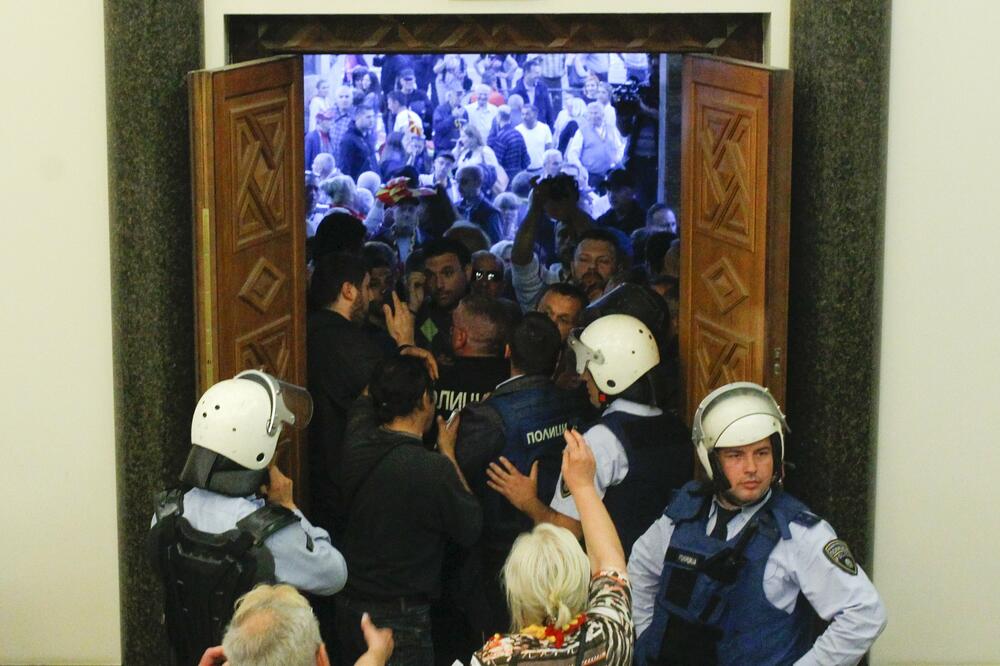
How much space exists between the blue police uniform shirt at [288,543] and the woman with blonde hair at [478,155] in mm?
5032

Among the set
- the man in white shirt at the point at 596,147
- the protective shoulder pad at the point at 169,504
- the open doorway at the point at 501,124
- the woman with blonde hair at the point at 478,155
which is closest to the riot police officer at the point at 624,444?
the protective shoulder pad at the point at 169,504

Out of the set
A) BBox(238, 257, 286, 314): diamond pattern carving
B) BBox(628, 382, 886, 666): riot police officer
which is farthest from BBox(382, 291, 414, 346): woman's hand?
BBox(628, 382, 886, 666): riot police officer

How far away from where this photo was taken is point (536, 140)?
9523mm

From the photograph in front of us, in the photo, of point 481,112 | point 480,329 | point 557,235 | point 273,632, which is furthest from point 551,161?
point 273,632

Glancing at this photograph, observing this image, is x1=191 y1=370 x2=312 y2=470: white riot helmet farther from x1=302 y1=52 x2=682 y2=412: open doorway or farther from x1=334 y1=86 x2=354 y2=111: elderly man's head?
x1=334 y1=86 x2=354 y2=111: elderly man's head

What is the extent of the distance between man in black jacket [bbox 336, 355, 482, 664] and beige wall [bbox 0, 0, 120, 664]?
113 centimetres

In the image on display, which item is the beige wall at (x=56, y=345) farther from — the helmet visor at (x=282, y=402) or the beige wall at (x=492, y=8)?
the helmet visor at (x=282, y=402)

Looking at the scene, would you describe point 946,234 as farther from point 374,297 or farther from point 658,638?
point 374,297

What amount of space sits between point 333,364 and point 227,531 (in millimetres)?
1798

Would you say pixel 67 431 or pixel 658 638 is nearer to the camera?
pixel 658 638

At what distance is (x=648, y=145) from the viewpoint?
922 cm

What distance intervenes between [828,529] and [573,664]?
984mm

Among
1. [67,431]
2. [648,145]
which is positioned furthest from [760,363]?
[648,145]

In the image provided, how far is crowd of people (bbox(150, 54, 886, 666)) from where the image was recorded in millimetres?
3582
